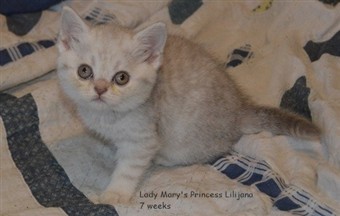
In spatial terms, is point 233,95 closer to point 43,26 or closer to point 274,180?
point 274,180

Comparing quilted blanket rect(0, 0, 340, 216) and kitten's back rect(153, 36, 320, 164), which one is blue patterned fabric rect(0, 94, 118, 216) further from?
kitten's back rect(153, 36, 320, 164)

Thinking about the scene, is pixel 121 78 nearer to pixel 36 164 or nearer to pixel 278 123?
pixel 36 164

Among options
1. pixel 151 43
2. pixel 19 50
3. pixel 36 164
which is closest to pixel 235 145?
pixel 151 43

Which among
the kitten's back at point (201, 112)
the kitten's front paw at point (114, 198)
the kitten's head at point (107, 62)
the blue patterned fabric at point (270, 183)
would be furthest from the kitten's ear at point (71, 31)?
the blue patterned fabric at point (270, 183)

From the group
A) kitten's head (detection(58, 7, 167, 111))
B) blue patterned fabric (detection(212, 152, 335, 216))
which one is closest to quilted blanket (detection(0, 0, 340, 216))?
blue patterned fabric (detection(212, 152, 335, 216))

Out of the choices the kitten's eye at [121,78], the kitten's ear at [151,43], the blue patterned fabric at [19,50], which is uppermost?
the kitten's ear at [151,43]

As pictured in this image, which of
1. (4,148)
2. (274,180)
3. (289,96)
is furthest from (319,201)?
(4,148)

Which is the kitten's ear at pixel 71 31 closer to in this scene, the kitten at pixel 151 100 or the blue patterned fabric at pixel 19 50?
the kitten at pixel 151 100
